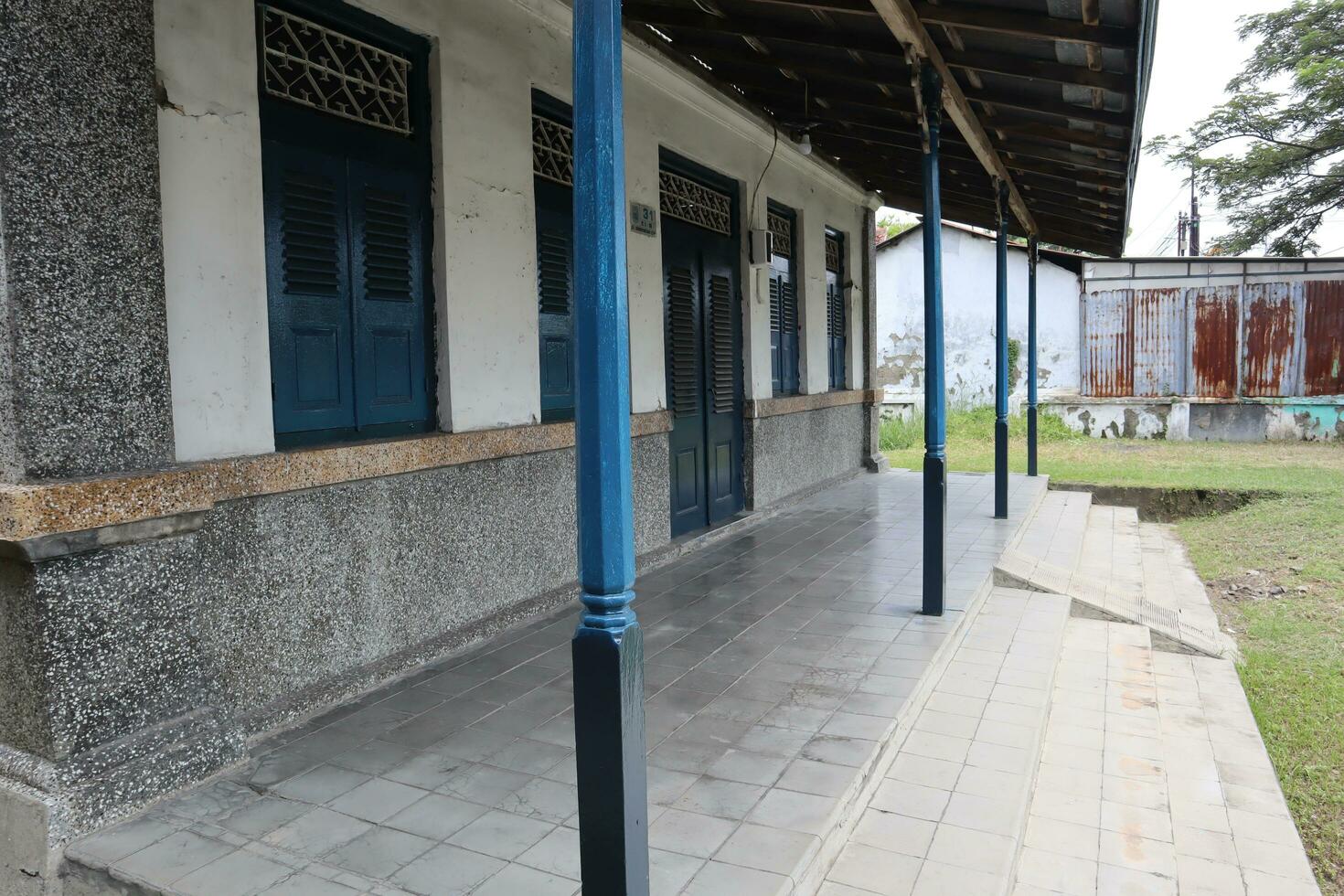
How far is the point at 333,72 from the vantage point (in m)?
3.95

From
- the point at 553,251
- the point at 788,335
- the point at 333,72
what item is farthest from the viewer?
the point at 788,335

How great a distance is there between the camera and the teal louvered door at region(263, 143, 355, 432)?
146 inches

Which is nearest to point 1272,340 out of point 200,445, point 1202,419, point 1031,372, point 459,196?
point 1202,419

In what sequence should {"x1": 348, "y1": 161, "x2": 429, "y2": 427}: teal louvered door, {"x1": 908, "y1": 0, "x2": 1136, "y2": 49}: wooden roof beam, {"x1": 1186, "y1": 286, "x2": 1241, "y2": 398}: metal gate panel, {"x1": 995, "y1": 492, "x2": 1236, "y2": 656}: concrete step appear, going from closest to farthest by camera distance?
{"x1": 348, "y1": 161, "x2": 429, "y2": 427}: teal louvered door
{"x1": 908, "y1": 0, "x2": 1136, "y2": 49}: wooden roof beam
{"x1": 995, "y1": 492, "x2": 1236, "y2": 656}: concrete step
{"x1": 1186, "y1": 286, "x2": 1241, "y2": 398}: metal gate panel

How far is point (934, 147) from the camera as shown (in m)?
5.30

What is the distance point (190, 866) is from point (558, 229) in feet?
12.9

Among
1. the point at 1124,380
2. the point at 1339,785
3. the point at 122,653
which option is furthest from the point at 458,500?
the point at 1124,380

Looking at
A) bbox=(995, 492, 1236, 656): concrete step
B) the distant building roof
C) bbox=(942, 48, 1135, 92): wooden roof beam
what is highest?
the distant building roof

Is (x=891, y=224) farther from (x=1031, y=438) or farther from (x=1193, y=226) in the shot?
(x=1031, y=438)

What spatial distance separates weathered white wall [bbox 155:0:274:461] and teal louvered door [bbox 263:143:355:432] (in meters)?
0.20

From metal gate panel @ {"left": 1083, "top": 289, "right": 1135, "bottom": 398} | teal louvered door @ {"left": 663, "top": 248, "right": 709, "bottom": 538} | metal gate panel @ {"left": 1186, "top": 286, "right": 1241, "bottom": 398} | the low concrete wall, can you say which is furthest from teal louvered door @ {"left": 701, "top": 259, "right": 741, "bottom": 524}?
metal gate panel @ {"left": 1186, "top": 286, "right": 1241, "bottom": 398}

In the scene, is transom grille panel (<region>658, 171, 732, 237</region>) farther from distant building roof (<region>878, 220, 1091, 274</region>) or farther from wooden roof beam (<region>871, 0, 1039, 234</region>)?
distant building roof (<region>878, 220, 1091, 274</region>)

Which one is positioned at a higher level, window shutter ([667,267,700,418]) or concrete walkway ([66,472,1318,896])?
window shutter ([667,267,700,418])

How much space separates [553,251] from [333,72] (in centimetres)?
176
